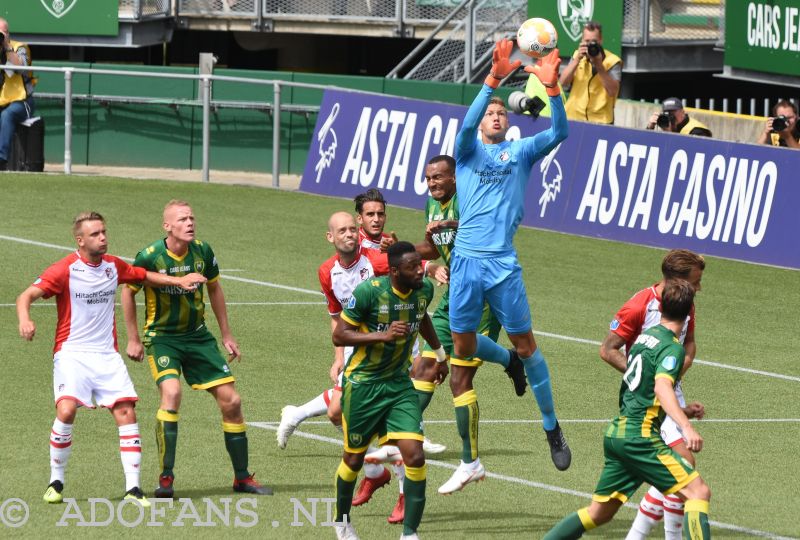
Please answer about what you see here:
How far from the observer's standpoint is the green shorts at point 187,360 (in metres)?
10.8

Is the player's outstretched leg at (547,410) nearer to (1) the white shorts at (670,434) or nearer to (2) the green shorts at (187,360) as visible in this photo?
(1) the white shorts at (670,434)

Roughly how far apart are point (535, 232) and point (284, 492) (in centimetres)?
1218

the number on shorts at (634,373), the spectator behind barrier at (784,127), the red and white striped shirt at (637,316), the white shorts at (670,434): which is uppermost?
the spectator behind barrier at (784,127)

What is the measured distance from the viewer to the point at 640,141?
21281 mm

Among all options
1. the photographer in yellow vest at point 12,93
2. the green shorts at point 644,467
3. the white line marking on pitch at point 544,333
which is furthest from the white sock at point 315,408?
the photographer in yellow vest at point 12,93

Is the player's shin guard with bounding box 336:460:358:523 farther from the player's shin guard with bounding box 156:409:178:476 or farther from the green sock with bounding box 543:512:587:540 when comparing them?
the player's shin guard with bounding box 156:409:178:476

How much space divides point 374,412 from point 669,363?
1.91 m

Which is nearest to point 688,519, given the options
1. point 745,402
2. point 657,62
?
point 745,402

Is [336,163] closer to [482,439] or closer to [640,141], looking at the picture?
[640,141]

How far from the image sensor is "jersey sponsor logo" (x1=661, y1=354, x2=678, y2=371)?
8.55m

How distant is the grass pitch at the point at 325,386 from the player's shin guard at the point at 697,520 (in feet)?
4.86

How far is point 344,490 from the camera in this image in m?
9.52

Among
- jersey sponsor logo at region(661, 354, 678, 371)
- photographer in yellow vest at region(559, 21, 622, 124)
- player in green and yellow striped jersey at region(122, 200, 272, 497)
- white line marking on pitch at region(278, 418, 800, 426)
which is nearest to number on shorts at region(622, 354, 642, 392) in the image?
jersey sponsor logo at region(661, 354, 678, 371)

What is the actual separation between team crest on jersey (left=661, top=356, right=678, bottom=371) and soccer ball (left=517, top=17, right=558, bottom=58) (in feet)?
12.2
